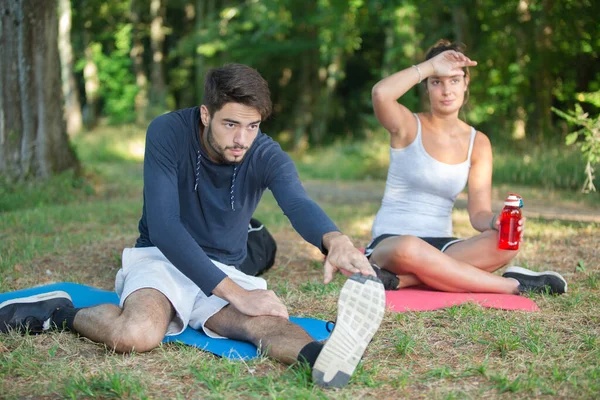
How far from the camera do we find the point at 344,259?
3.00 m

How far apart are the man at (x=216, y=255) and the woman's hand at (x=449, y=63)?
1.41m

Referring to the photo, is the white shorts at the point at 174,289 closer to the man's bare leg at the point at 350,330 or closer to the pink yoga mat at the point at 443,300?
the man's bare leg at the point at 350,330

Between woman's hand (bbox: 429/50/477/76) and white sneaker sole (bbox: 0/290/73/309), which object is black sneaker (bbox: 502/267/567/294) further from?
white sneaker sole (bbox: 0/290/73/309)

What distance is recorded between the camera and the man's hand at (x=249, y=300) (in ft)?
10.8

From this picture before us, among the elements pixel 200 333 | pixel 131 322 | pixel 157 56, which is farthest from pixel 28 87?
pixel 157 56

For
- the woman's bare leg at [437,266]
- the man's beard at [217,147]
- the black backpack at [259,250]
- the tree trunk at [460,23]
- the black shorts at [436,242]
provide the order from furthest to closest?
the tree trunk at [460,23], the black backpack at [259,250], the black shorts at [436,242], the woman's bare leg at [437,266], the man's beard at [217,147]

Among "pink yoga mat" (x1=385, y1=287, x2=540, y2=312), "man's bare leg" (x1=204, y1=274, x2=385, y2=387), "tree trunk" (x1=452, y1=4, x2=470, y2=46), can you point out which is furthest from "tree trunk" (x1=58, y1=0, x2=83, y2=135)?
"man's bare leg" (x1=204, y1=274, x2=385, y2=387)

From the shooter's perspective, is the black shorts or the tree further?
the tree

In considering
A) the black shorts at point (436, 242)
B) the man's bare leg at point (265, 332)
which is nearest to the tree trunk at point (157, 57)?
the black shorts at point (436, 242)

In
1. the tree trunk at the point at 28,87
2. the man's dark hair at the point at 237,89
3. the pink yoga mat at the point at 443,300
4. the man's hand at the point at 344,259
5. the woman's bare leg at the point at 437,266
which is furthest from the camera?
the tree trunk at the point at 28,87

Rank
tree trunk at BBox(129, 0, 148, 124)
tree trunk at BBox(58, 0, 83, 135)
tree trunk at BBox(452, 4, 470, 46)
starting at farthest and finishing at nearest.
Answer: tree trunk at BBox(129, 0, 148, 124) → tree trunk at BBox(58, 0, 83, 135) → tree trunk at BBox(452, 4, 470, 46)

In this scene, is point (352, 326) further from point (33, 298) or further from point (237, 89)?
point (33, 298)

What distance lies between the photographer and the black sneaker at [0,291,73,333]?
3666 millimetres

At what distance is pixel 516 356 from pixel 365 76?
23264 millimetres
